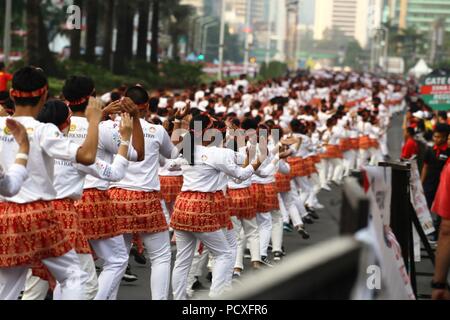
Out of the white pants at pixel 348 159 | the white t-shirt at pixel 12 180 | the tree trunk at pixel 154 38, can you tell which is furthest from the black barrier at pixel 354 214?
the tree trunk at pixel 154 38

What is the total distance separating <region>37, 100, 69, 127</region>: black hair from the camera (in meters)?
7.86

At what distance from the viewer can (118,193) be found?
9734 millimetres

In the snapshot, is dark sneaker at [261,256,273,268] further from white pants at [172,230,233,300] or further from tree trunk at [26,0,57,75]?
tree trunk at [26,0,57,75]

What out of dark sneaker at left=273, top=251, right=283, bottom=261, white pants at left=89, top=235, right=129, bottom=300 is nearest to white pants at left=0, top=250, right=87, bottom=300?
white pants at left=89, top=235, right=129, bottom=300

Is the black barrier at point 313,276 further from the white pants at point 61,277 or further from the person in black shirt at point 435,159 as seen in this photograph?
the person in black shirt at point 435,159

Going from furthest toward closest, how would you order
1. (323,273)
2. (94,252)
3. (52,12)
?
(52,12), (94,252), (323,273)

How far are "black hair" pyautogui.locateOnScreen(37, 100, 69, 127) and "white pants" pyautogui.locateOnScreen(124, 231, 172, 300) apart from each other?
1.95m

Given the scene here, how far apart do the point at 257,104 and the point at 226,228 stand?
14572 mm

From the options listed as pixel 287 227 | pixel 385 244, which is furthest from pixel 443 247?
pixel 287 227

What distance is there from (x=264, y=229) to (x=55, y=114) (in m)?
5.93

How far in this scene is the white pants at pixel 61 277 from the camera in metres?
7.36

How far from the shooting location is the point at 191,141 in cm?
1033
